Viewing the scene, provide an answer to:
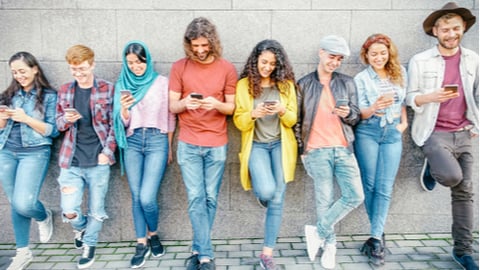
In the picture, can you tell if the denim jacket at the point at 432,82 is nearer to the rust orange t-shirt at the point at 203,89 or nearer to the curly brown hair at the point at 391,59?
the curly brown hair at the point at 391,59

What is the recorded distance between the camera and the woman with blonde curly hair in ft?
12.1

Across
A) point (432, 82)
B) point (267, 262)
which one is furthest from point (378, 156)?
point (267, 262)

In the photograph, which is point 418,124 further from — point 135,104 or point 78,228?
point 78,228

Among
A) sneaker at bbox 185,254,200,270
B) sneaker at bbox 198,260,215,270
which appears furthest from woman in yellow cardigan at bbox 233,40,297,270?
sneaker at bbox 185,254,200,270

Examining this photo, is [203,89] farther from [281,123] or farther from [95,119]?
[95,119]

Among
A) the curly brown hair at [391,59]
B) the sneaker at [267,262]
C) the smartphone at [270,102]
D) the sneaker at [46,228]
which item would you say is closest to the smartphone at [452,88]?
the curly brown hair at [391,59]

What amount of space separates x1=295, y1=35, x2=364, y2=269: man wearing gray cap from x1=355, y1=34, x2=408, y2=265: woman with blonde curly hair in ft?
0.56

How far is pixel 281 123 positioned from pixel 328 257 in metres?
1.41

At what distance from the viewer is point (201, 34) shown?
11.4 feet

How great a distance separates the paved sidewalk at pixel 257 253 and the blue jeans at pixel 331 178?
496 millimetres

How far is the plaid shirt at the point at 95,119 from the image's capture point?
372cm

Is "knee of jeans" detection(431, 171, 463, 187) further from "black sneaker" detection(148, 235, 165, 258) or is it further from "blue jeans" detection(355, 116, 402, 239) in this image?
"black sneaker" detection(148, 235, 165, 258)

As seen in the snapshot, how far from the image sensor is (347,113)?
351 centimetres

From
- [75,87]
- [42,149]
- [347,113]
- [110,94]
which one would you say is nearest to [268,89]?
[347,113]
